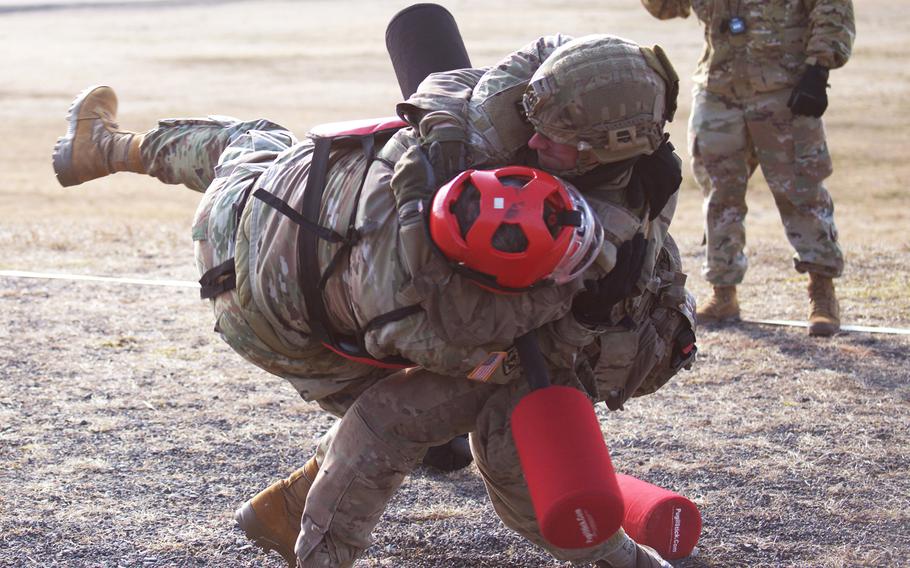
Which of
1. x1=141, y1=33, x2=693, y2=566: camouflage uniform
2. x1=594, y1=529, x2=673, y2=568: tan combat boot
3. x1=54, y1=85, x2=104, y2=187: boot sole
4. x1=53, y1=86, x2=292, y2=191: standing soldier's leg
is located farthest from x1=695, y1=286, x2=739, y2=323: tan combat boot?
x1=54, y1=85, x2=104, y2=187: boot sole

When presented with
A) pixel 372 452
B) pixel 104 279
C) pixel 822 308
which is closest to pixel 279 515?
pixel 372 452

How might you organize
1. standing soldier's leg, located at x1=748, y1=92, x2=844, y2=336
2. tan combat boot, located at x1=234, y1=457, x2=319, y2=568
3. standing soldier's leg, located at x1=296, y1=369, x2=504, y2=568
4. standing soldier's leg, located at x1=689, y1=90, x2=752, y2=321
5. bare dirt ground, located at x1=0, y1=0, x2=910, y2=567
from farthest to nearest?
standing soldier's leg, located at x1=689, y1=90, x2=752, y2=321 → standing soldier's leg, located at x1=748, y1=92, x2=844, y2=336 → bare dirt ground, located at x1=0, y1=0, x2=910, y2=567 → tan combat boot, located at x1=234, y1=457, x2=319, y2=568 → standing soldier's leg, located at x1=296, y1=369, x2=504, y2=568

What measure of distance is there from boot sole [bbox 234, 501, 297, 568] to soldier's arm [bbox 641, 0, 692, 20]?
4.17 m

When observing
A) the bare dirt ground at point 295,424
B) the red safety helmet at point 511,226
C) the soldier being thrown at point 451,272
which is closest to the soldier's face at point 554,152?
the soldier being thrown at point 451,272

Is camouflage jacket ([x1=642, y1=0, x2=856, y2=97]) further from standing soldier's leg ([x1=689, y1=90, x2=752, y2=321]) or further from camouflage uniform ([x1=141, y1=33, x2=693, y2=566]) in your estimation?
camouflage uniform ([x1=141, y1=33, x2=693, y2=566])

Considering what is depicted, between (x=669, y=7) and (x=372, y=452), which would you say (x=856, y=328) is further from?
(x=372, y=452)

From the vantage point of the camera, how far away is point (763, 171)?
664 cm

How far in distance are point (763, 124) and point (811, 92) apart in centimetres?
35

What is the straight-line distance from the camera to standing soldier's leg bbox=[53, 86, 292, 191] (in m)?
4.07

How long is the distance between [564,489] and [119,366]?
347 cm

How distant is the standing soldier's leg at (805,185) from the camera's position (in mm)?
6453

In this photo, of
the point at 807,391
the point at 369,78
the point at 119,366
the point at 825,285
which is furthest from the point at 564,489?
the point at 369,78

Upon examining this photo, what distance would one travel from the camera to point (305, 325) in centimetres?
331

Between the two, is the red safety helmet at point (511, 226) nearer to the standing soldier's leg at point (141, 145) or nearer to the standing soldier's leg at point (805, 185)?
the standing soldier's leg at point (141, 145)
